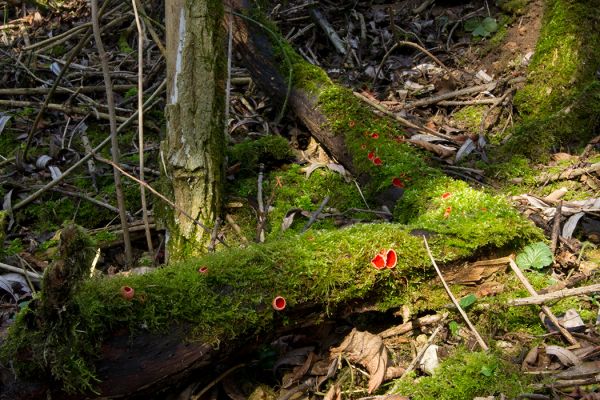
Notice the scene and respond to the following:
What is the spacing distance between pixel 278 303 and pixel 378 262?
1.87 ft

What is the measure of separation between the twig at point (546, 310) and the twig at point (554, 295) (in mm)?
54

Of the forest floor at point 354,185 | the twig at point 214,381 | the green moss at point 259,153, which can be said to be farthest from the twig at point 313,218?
the twig at point 214,381

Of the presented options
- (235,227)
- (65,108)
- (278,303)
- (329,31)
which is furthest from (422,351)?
(329,31)

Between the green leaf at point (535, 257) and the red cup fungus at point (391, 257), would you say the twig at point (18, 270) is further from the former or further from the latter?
the green leaf at point (535, 257)

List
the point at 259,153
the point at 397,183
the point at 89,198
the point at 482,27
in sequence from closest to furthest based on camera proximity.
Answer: the point at 397,183 < the point at 89,198 < the point at 259,153 < the point at 482,27

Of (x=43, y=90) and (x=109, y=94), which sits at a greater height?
(x=109, y=94)

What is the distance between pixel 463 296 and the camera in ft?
10.1

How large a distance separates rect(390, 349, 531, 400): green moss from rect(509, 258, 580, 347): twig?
0.35 metres

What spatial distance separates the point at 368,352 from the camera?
2.79m

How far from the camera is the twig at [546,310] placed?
2676mm

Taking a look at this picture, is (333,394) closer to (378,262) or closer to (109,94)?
(378,262)

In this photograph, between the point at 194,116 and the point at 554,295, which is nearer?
the point at 554,295

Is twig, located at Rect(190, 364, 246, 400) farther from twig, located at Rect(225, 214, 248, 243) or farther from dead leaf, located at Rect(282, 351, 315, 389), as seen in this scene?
twig, located at Rect(225, 214, 248, 243)

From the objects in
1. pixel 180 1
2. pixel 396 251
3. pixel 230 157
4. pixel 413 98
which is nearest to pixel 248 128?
pixel 230 157
